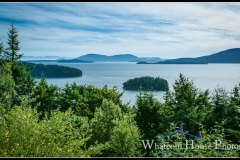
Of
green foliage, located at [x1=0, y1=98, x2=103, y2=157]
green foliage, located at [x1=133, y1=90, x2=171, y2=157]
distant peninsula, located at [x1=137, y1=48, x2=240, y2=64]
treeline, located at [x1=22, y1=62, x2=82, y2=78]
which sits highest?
distant peninsula, located at [x1=137, y1=48, x2=240, y2=64]

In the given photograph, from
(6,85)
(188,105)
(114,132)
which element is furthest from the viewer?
(6,85)

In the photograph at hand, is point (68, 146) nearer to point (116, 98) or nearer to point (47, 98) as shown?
point (116, 98)

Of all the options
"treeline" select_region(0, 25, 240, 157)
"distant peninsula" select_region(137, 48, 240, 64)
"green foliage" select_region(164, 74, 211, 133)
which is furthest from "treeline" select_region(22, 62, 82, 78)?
"green foliage" select_region(164, 74, 211, 133)

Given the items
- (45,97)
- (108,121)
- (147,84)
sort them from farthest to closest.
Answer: (147,84) < (45,97) < (108,121)

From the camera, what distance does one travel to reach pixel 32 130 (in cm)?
513

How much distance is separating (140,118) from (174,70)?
33.3m

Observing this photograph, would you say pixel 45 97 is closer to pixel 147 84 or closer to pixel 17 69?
pixel 17 69

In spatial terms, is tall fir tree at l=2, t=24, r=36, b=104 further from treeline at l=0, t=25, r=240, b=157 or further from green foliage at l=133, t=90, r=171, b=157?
green foliage at l=133, t=90, r=171, b=157

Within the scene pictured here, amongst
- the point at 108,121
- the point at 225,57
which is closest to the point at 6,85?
the point at 108,121

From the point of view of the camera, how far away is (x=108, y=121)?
36.1 feet

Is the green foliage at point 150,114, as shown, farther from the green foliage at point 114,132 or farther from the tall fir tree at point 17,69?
the tall fir tree at point 17,69

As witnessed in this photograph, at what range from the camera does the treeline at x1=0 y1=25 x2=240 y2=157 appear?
16.6 ft

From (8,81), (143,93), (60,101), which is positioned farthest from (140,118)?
(8,81)

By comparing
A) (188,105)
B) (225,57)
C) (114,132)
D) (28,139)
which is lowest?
(114,132)
